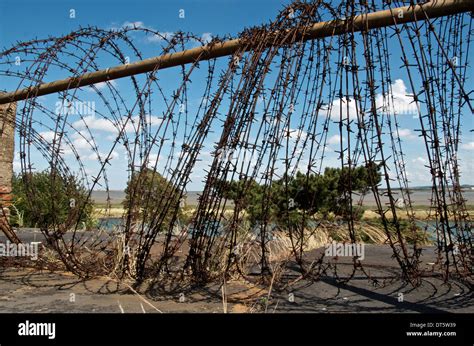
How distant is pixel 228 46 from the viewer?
3881 mm

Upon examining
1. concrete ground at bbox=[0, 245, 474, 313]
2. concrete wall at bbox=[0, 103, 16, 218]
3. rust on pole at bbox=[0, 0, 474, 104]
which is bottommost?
concrete ground at bbox=[0, 245, 474, 313]

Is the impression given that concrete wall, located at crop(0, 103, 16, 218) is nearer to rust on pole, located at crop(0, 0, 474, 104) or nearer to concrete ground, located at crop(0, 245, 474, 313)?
rust on pole, located at crop(0, 0, 474, 104)

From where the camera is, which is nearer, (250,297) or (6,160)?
(250,297)

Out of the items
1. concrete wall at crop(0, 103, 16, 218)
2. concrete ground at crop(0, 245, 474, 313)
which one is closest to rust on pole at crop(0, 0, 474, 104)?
concrete ground at crop(0, 245, 474, 313)

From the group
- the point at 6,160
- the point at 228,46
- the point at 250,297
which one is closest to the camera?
the point at 250,297

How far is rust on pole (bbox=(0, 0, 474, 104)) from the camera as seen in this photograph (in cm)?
311

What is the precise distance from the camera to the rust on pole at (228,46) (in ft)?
10.2

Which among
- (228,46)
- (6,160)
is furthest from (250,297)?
(6,160)

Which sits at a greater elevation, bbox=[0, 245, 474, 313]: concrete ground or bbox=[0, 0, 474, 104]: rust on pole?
bbox=[0, 0, 474, 104]: rust on pole

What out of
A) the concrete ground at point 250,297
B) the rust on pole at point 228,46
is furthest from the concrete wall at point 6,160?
the concrete ground at point 250,297

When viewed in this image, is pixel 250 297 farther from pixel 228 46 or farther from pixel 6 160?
pixel 6 160

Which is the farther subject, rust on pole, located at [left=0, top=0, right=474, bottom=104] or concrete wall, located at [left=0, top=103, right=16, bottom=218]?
concrete wall, located at [left=0, top=103, right=16, bottom=218]
